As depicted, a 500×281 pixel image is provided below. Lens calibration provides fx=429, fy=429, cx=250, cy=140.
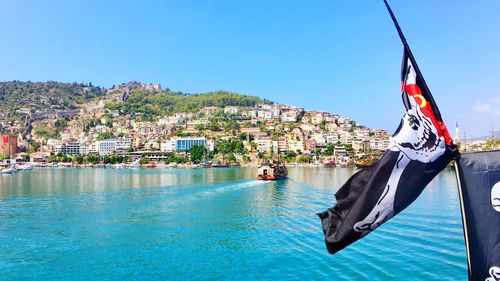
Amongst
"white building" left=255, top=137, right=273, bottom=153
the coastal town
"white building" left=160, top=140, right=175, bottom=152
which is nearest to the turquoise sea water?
the coastal town

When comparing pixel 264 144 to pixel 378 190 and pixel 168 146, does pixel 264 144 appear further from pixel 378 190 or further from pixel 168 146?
pixel 378 190

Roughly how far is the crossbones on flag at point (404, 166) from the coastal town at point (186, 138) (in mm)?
78424

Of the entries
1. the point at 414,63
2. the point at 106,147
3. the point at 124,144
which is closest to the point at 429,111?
the point at 414,63

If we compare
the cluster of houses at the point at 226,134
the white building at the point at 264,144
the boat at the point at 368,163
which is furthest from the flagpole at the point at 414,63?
the white building at the point at 264,144

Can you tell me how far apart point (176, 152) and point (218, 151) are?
40.7ft

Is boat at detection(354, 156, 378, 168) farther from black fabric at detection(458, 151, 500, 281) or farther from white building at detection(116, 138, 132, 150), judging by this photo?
white building at detection(116, 138, 132, 150)

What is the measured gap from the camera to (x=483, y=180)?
2.36 m

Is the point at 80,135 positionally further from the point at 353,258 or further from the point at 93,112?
the point at 353,258

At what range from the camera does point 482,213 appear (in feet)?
7.72

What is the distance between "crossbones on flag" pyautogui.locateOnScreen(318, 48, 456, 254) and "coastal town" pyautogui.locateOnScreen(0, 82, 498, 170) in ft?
257

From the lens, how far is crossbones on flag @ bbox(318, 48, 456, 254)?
2.53 m

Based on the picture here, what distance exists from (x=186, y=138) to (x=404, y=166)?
410 feet

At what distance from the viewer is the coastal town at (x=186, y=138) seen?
112m

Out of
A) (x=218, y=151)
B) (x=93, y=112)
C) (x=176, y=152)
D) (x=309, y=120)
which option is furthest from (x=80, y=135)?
(x=309, y=120)
